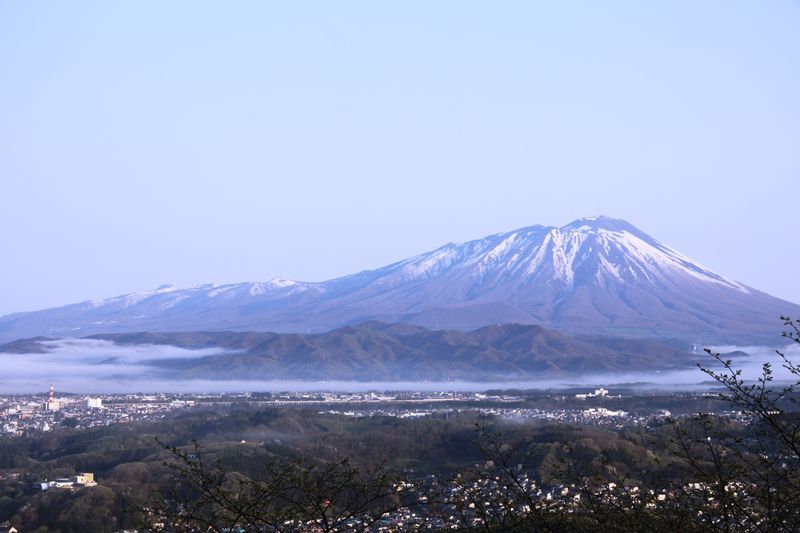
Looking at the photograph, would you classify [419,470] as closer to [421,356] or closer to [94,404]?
[94,404]

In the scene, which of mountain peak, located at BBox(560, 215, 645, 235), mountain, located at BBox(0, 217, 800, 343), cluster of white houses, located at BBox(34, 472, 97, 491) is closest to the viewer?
cluster of white houses, located at BBox(34, 472, 97, 491)

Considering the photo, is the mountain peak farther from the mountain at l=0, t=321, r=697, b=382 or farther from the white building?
the white building

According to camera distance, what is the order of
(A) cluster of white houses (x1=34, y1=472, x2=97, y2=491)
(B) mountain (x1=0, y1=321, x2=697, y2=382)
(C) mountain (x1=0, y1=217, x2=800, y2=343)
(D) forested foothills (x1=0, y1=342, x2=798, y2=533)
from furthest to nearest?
(C) mountain (x1=0, y1=217, x2=800, y2=343) → (B) mountain (x1=0, y1=321, x2=697, y2=382) → (A) cluster of white houses (x1=34, y1=472, x2=97, y2=491) → (D) forested foothills (x1=0, y1=342, x2=798, y2=533)

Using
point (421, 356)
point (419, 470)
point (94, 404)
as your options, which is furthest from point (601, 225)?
point (419, 470)

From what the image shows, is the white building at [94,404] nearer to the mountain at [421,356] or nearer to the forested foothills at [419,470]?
the forested foothills at [419,470]

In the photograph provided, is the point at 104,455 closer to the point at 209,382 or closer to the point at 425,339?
the point at 209,382

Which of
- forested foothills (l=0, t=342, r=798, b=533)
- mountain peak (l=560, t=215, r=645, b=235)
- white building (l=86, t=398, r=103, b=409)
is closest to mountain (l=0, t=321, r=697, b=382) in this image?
white building (l=86, t=398, r=103, b=409)
